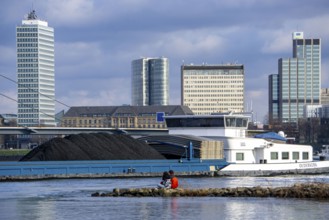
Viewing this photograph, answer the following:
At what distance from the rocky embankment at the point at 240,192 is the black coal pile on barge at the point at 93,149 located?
2158 centimetres

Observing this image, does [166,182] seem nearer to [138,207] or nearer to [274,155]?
[138,207]

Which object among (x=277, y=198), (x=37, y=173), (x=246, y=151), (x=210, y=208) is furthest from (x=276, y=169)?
(x=210, y=208)

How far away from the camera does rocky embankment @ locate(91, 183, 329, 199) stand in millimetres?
45688

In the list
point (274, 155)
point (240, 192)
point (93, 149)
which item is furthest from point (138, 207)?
point (274, 155)

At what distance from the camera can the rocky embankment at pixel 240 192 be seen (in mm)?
45688

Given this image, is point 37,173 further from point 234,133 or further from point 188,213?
point 188,213

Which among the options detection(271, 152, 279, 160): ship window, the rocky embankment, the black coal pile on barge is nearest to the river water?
the rocky embankment

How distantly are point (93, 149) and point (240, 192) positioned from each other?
83.4 ft

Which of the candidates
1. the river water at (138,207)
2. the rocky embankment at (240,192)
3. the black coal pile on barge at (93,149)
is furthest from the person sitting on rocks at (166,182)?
the black coal pile on barge at (93,149)

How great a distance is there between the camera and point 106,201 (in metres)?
44.5

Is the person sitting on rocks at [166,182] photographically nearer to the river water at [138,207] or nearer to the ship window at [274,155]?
the river water at [138,207]

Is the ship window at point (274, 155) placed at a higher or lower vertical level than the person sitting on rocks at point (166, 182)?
higher

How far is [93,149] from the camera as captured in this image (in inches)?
2778

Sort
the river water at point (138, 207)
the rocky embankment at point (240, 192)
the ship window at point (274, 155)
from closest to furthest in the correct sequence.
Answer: the river water at point (138, 207) < the rocky embankment at point (240, 192) < the ship window at point (274, 155)
